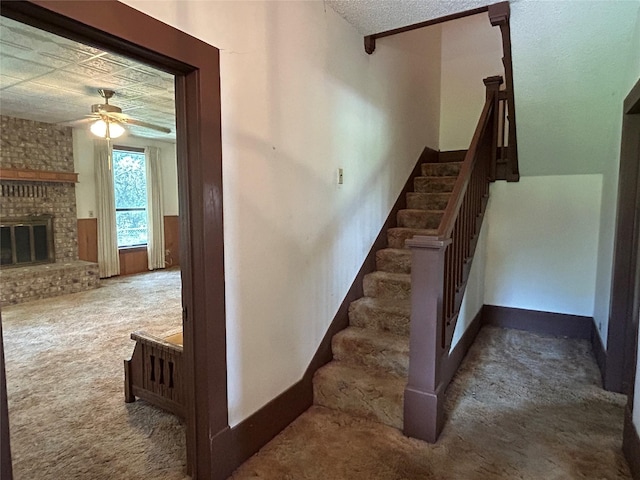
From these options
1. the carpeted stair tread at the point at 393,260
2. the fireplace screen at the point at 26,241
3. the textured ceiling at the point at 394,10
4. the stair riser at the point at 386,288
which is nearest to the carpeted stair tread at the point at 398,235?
the carpeted stair tread at the point at 393,260

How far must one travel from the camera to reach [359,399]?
244cm

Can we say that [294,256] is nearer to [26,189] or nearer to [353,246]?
[353,246]

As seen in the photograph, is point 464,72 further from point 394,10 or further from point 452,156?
point 394,10

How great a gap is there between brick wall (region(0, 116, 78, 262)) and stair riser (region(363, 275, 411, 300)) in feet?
17.1

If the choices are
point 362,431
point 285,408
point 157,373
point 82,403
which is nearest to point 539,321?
point 362,431

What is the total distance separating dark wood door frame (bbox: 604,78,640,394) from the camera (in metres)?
2.65

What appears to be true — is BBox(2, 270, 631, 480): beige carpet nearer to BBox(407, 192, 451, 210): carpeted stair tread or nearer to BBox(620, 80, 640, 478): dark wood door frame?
BBox(620, 80, 640, 478): dark wood door frame

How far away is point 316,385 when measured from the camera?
2580 mm

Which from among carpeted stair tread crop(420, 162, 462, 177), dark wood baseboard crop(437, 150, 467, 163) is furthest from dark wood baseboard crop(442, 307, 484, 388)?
dark wood baseboard crop(437, 150, 467, 163)

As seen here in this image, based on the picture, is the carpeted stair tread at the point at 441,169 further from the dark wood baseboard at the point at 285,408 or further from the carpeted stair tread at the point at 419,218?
the dark wood baseboard at the point at 285,408

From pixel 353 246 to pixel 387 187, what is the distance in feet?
2.72

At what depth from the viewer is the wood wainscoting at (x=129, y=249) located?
644 centimetres

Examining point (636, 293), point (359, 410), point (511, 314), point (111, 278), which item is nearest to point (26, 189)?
point (111, 278)

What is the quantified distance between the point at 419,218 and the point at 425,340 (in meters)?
1.71
